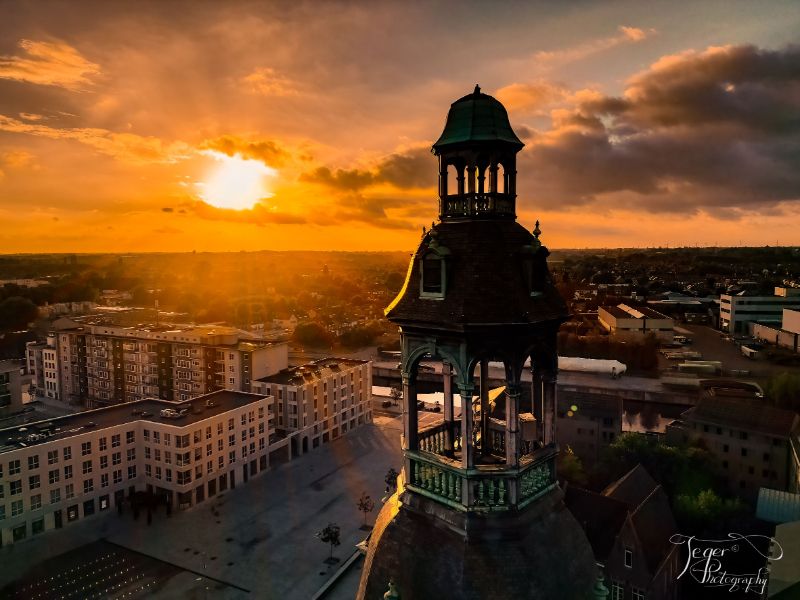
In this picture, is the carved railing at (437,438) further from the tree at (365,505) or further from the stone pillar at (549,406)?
the tree at (365,505)

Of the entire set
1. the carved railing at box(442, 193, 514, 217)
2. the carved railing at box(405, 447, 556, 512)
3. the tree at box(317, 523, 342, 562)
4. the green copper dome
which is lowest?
the tree at box(317, 523, 342, 562)

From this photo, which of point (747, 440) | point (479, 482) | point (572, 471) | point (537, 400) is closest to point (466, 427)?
point (479, 482)

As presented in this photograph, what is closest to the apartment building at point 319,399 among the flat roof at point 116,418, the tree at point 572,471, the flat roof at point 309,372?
the flat roof at point 309,372

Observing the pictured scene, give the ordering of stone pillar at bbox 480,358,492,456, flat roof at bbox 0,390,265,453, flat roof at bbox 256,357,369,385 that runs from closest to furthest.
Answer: stone pillar at bbox 480,358,492,456
flat roof at bbox 0,390,265,453
flat roof at bbox 256,357,369,385

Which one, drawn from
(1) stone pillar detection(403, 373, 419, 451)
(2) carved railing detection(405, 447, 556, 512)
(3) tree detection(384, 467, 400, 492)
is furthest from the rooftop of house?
(1) stone pillar detection(403, 373, 419, 451)

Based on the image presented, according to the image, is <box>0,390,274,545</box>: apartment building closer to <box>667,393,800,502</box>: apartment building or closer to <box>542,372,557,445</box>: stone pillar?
<box>667,393,800,502</box>: apartment building

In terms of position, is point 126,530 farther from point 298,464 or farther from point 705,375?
point 705,375
